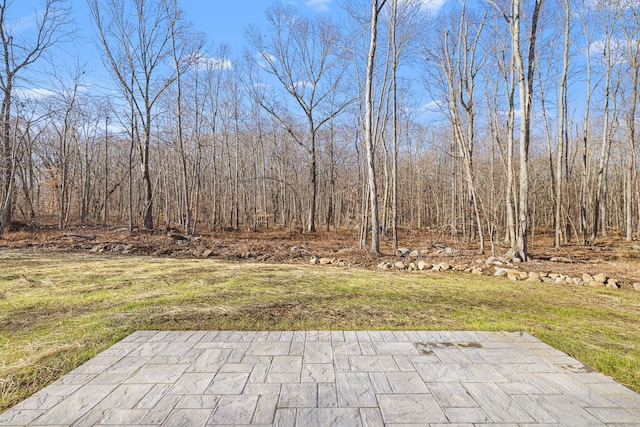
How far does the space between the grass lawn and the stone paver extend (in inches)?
11.9

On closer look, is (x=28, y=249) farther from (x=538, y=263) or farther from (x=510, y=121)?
(x=510, y=121)

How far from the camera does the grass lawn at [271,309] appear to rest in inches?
112

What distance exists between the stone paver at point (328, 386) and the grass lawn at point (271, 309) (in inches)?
11.9

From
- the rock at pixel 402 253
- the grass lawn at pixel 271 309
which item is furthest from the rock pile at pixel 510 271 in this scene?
the rock at pixel 402 253

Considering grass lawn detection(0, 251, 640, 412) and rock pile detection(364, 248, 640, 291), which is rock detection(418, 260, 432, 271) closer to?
rock pile detection(364, 248, 640, 291)

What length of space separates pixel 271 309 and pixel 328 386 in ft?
6.60

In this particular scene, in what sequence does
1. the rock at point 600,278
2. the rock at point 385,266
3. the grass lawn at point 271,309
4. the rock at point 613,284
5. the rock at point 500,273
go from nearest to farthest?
the grass lawn at point 271,309 → the rock at point 613,284 → the rock at point 600,278 → the rock at point 500,273 → the rock at point 385,266

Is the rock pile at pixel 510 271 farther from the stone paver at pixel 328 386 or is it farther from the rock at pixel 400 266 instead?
the stone paver at pixel 328 386

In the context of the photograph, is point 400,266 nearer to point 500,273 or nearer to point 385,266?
point 385,266

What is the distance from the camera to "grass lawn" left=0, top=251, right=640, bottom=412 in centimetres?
283

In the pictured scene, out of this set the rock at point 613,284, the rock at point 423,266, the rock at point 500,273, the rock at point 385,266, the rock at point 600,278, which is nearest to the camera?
the rock at point 613,284

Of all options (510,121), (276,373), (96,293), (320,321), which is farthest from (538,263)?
(96,293)

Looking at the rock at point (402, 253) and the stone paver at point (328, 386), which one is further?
the rock at point (402, 253)

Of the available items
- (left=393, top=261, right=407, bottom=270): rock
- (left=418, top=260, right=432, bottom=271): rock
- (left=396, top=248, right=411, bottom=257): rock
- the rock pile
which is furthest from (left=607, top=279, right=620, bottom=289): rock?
(left=396, top=248, right=411, bottom=257): rock
